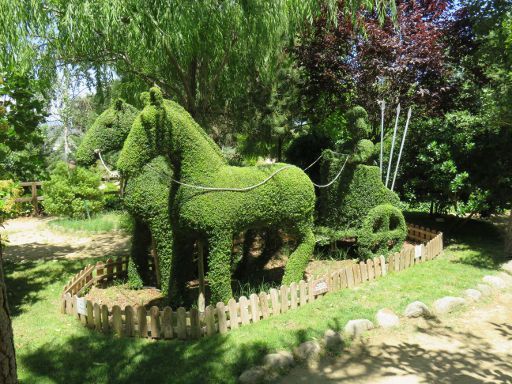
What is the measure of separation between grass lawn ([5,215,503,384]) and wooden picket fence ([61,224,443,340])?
0.13m

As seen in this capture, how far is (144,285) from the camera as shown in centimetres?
695

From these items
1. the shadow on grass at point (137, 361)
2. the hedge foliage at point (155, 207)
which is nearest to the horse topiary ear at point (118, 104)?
the hedge foliage at point (155, 207)

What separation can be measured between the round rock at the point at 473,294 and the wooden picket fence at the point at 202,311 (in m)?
1.28

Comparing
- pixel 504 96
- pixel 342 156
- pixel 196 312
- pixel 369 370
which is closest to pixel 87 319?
pixel 196 312

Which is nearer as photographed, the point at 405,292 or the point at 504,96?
the point at 405,292

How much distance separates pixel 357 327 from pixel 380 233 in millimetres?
2613

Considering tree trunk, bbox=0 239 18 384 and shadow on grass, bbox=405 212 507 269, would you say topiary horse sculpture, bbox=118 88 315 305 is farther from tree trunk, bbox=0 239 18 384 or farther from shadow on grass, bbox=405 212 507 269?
shadow on grass, bbox=405 212 507 269

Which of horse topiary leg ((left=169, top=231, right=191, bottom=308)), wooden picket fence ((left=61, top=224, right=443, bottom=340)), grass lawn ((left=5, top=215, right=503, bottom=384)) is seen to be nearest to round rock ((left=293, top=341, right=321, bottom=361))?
grass lawn ((left=5, top=215, right=503, bottom=384))

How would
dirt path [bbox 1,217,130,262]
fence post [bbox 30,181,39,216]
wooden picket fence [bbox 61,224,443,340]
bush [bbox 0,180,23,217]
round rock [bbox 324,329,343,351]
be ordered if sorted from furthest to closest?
fence post [bbox 30,181,39,216] < dirt path [bbox 1,217,130,262] < bush [bbox 0,180,23,217] < wooden picket fence [bbox 61,224,443,340] < round rock [bbox 324,329,343,351]

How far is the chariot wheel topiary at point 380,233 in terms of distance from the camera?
7156 mm

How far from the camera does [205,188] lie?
4.94 m

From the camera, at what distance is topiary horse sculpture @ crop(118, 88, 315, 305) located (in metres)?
4.73

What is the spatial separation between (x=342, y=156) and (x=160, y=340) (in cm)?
465

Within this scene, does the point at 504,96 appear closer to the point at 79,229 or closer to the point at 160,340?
the point at 160,340
